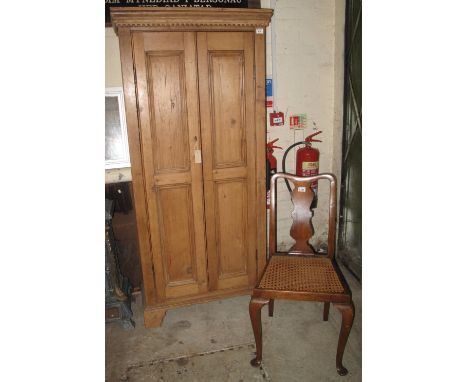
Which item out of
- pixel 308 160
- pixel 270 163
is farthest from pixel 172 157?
pixel 308 160

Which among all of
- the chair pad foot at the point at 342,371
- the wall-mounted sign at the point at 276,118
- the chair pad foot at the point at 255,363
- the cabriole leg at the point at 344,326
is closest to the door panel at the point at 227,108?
the wall-mounted sign at the point at 276,118

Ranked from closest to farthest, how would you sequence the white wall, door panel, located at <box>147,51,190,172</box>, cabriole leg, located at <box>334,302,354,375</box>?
1. cabriole leg, located at <box>334,302,354,375</box>
2. door panel, located at <box>147,51,190,172</box>
3. the white wall

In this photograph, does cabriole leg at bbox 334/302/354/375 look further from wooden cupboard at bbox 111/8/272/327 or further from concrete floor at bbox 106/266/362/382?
wooden cupboard at bbox 111/8/272/327

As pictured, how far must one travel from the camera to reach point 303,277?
2.05 meters

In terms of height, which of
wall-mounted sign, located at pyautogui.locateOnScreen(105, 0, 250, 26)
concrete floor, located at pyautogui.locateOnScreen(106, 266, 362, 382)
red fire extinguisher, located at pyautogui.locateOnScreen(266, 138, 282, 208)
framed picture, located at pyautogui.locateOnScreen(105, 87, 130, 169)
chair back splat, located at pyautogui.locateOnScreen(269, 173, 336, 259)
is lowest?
concrete floor, located at pyautogui.locateOnScreen(106, 266, 362, 382)

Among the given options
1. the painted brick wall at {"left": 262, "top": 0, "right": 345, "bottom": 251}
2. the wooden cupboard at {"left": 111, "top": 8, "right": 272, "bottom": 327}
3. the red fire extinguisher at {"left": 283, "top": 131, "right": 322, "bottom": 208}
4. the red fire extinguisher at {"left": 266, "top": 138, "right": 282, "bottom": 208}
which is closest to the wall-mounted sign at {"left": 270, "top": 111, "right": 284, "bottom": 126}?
the painted brick wall at {"left": 262, "top": 0, "right": 345, "bottom": 251}

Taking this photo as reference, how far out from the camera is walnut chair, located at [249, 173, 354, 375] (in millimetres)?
1909

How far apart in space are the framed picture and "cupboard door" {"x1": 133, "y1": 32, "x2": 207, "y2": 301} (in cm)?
70

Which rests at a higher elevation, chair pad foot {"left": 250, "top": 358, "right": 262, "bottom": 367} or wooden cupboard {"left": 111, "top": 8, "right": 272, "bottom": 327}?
wooden cupboard {"left": 111, "top": 8, "right": 272, "bottom": 327}
